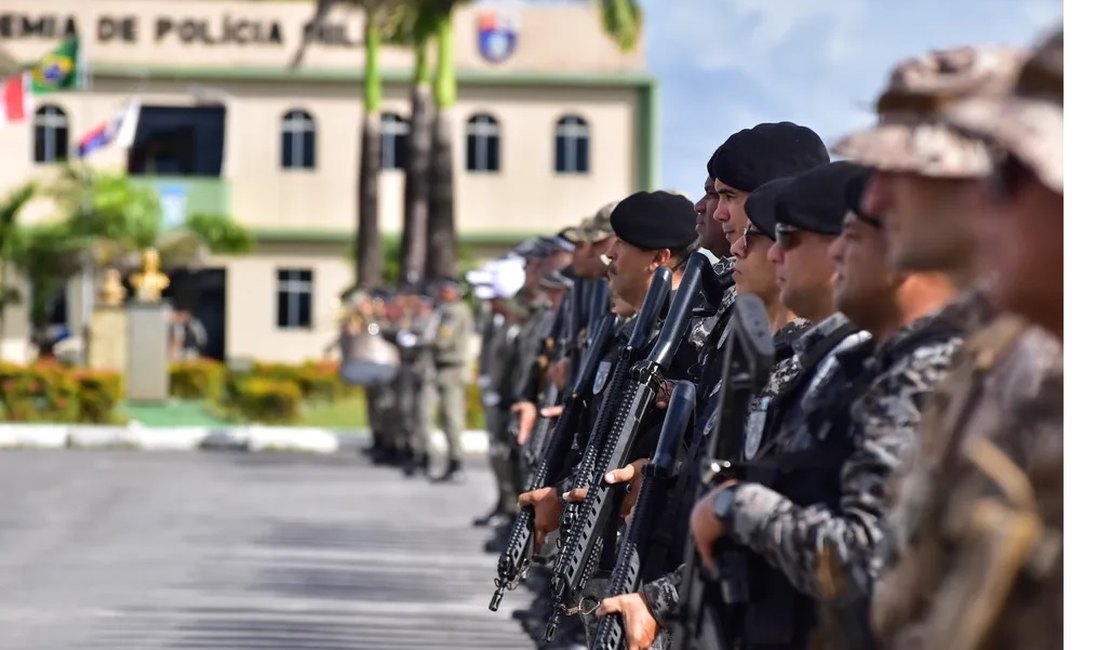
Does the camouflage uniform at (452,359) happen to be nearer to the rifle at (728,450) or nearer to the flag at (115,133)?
the rifle at (728,450)

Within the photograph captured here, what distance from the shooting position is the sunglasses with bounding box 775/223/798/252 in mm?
4457

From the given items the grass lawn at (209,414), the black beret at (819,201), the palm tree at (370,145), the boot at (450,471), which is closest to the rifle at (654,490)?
the black beret at (819,201)

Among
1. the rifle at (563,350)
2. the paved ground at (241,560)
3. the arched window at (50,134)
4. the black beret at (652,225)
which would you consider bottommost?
the paved ground at (241,560)

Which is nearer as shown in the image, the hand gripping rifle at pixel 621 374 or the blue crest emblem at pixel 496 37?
the hand gripping rifle at pixel 621 374

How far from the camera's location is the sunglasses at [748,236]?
17.2 feet

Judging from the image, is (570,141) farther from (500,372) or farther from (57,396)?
(500,372)

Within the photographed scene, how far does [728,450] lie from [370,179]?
37.3 m

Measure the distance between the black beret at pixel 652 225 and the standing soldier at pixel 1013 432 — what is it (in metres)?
4.33

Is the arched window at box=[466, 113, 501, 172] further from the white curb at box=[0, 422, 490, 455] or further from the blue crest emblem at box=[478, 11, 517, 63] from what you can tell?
the white curb at box=[0, 422, 490, 455]

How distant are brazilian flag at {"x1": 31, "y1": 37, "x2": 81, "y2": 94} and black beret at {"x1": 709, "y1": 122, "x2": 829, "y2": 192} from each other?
3326cm
